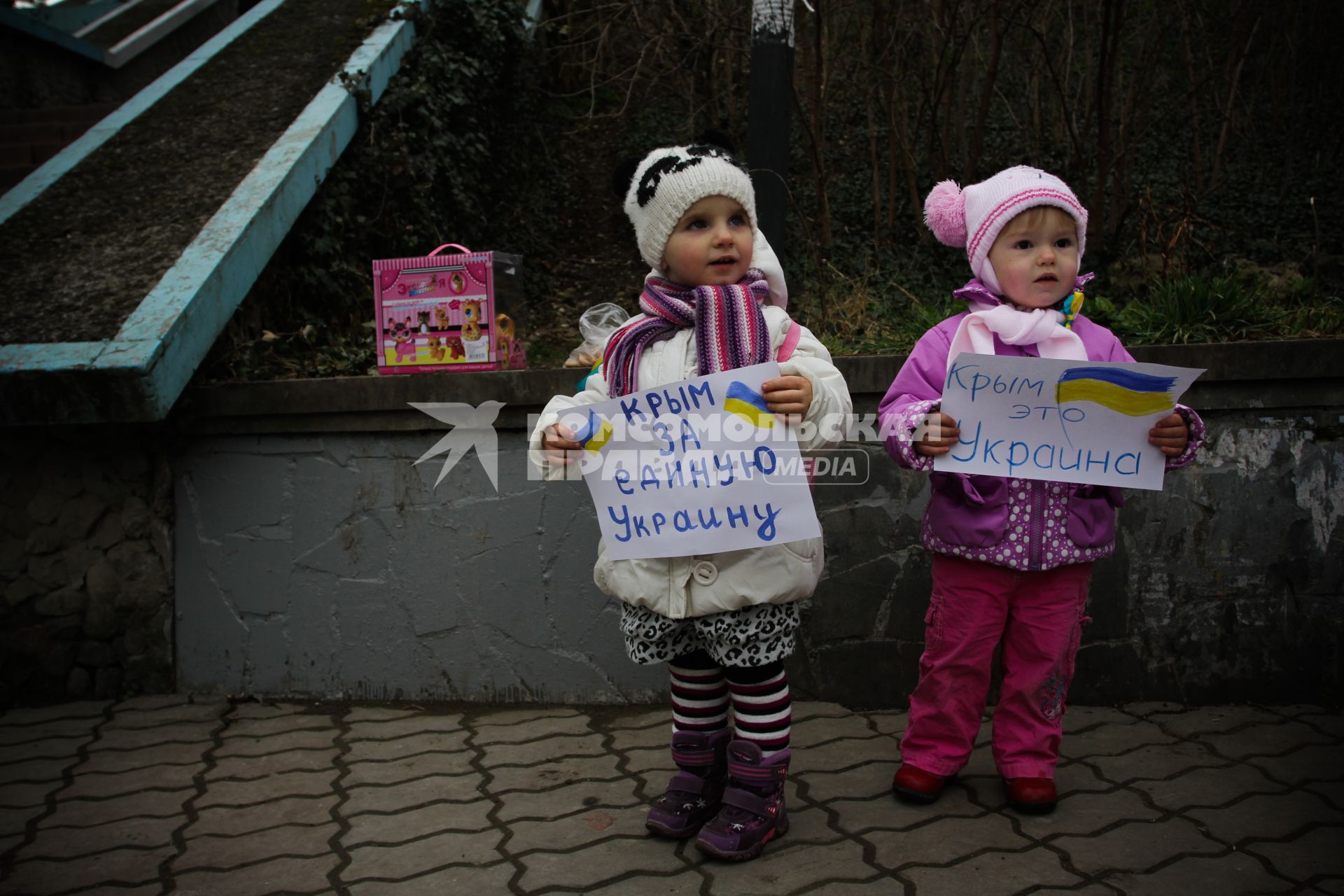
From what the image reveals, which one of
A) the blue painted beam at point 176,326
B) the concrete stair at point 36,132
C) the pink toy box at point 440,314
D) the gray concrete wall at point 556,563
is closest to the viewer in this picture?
the gray concrete wall at point 556,563

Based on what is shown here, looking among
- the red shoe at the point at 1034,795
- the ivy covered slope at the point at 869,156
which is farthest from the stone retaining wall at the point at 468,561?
the red shoe at the point at 1034,795

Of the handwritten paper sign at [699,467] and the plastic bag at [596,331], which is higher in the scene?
the plastic bag at [596,331]

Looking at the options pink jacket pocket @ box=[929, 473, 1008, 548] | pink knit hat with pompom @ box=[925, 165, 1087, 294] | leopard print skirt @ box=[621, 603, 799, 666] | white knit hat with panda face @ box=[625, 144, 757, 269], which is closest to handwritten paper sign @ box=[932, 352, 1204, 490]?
pink jacket pocket @ box=[929, 473, 1008, 548]

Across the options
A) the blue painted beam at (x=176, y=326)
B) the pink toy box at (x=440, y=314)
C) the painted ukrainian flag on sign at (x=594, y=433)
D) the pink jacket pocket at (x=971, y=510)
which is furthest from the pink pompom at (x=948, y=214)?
the blue painted beam at (x=176, y=326)

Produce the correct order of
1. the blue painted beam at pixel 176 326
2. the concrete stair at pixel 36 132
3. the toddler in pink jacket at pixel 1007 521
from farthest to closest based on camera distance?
the concrete stair at pixel 36 132
the blue painted beam at pixel 176 326
the toddler in pink jacket at pixel 1007 521

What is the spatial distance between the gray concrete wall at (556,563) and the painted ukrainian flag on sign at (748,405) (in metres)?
1.00

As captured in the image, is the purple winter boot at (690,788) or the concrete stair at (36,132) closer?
the purple winter boot at (690,788)

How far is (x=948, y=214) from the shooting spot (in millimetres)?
2635

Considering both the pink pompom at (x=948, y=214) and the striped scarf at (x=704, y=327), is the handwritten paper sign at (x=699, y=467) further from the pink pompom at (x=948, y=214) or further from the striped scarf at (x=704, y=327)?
the pink pompom at (x=948, y=214)

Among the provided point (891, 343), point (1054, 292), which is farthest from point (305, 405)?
point (1054, 292)

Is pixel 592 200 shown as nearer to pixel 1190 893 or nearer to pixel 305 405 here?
pixel 305 405

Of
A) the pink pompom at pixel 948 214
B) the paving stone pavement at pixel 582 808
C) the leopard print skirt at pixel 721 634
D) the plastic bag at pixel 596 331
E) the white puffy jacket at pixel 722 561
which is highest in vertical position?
the pink pompom at pixel 948 214

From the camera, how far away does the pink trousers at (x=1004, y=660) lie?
2.57 metres

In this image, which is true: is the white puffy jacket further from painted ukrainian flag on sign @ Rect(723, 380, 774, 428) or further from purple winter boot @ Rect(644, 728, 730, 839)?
purple winter boot @ Rect(644, 728, 730, 839)
